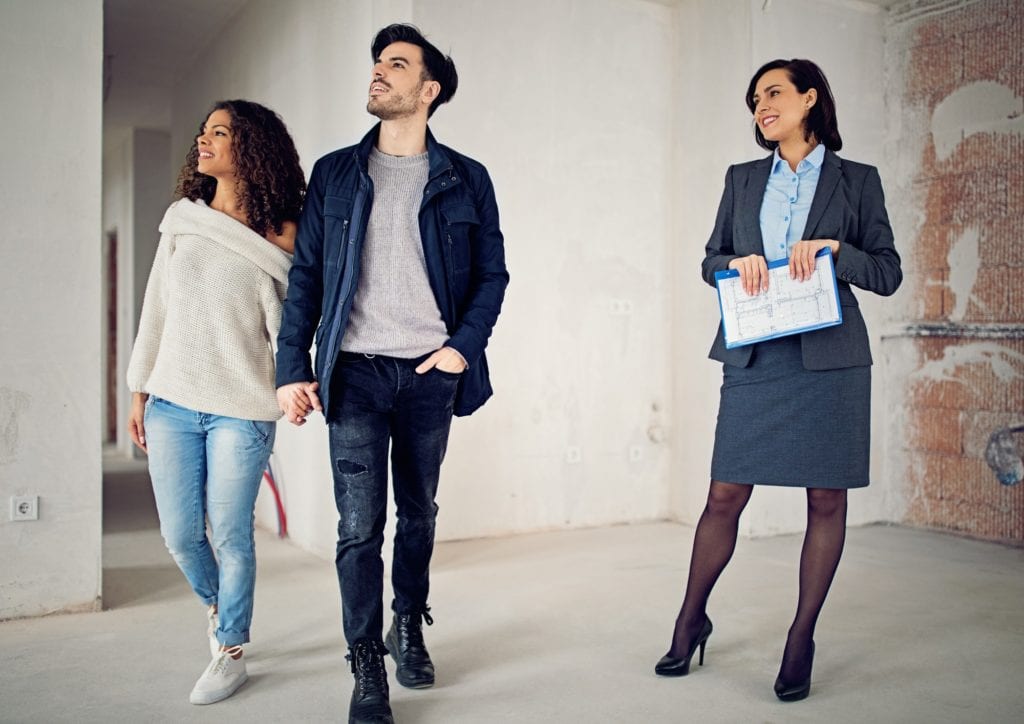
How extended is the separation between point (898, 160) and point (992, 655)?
2.71 metres

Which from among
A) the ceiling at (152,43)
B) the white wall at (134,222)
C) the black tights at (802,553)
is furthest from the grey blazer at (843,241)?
the white wall at (134,222)

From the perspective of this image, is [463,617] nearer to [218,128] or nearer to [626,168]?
[218,128]

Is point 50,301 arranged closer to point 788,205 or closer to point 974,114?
point 788,205

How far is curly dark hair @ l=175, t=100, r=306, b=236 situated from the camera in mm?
2162

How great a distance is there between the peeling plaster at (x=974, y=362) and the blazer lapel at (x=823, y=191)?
238 cm

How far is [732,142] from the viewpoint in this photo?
419 centimetres

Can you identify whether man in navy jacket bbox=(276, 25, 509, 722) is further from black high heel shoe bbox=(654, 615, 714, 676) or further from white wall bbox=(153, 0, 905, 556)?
white wall bbox=(153, 0, 905, 556)

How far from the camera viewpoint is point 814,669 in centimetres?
237

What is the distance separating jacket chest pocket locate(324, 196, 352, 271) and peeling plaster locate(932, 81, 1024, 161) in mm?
3280

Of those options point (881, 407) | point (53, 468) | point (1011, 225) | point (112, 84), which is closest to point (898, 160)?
point (1011, 225)

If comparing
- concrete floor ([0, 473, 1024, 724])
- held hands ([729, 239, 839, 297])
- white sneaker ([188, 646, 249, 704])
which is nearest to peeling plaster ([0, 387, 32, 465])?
concrete floor ([0, 473, 1024, 724])

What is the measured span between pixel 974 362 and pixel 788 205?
2495 millimetres

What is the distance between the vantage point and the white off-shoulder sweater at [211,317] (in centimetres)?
206

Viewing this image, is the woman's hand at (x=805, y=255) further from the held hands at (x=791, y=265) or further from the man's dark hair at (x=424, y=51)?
the man's dark hair at (x=424, y=51)
